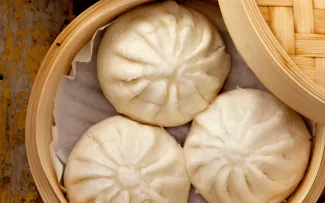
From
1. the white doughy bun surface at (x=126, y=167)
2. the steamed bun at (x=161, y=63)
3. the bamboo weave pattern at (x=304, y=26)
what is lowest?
the white doughy bun surface at (x=126, y=167)

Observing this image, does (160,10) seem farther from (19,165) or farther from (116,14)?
(19,165)

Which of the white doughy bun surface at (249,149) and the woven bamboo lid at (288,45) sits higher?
the woven bamboo lid at (288,45)

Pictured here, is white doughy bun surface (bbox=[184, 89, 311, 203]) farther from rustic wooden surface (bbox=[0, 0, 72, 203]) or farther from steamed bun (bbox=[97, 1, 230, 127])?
rustic wooden surface (bbox=[0, 0, 72, 203])

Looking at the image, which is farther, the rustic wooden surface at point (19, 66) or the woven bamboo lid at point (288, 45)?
the rustic wooden surface at point (19, 66)

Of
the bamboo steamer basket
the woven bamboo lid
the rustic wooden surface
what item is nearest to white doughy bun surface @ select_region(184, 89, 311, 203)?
the bamboo steamer basket

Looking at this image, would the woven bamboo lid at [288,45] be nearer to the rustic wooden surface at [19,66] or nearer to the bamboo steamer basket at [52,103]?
the bamboo steamer basket at [52,103]

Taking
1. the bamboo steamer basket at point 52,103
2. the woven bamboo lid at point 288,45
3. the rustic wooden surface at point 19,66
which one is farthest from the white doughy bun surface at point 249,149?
the rustic wooden surface at point 19,66

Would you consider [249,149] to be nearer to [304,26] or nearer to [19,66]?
[304,26]
